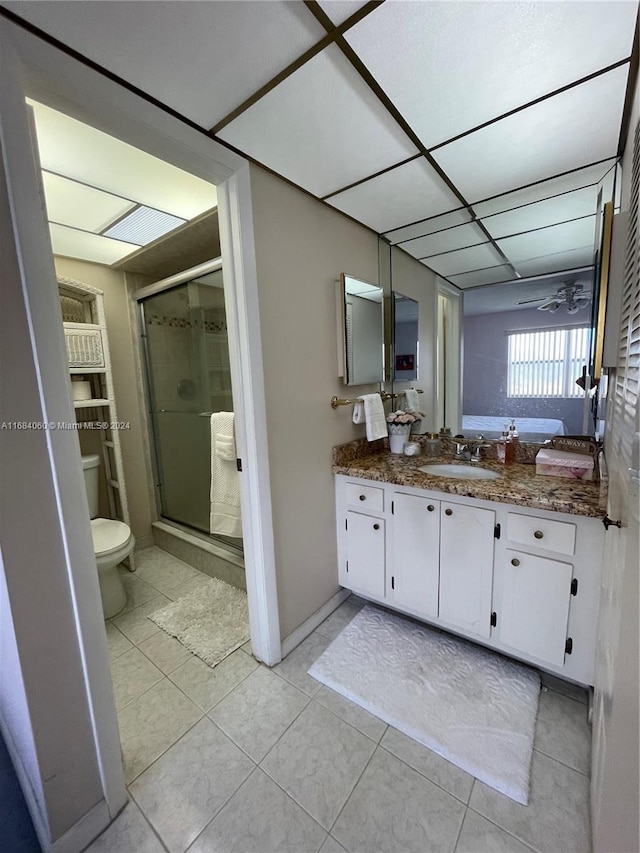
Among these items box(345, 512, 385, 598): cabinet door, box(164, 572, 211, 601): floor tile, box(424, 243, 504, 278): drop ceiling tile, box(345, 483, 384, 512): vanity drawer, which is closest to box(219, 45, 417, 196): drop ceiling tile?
box(424, 243, 504, 278): drop ceiling tile

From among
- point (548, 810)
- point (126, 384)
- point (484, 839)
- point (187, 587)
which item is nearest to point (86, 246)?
point (126, 384)

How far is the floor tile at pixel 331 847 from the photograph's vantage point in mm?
982

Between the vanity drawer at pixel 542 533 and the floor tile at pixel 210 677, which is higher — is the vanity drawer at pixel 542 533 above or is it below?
above

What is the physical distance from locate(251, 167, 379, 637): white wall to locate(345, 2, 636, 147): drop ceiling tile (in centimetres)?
66

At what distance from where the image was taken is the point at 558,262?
1709 mm

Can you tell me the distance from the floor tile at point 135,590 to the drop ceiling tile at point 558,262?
2.95 m

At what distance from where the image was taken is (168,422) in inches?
111

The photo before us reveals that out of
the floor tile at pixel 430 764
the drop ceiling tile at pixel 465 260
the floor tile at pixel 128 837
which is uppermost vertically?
the drop ceiling tile at pixel 465 260

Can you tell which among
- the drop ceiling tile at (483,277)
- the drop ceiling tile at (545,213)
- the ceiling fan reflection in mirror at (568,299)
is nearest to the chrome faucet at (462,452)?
the ceiling fan reflection in mirror at (568,299)

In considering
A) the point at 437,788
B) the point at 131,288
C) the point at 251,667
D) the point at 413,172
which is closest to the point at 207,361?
the point at 131,288

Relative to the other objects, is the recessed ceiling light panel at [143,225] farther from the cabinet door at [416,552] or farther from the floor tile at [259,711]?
the floor tile at [259,711]

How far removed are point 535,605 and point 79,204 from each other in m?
2.78

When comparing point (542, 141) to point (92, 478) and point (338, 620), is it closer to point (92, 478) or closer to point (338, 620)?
point (338, 620)

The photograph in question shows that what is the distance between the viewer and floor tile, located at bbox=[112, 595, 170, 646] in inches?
74.0
